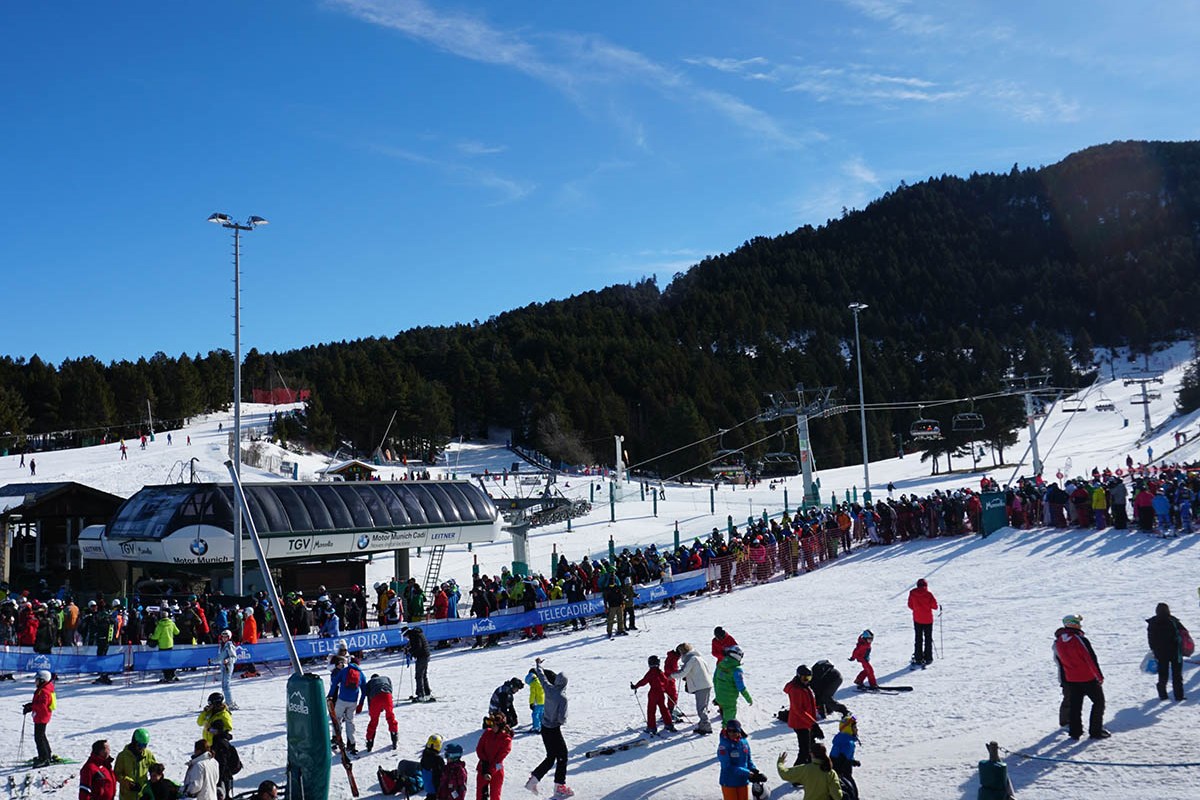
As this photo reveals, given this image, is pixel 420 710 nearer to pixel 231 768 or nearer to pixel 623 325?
pixel 231 768

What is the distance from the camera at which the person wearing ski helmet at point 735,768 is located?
825 centimetres

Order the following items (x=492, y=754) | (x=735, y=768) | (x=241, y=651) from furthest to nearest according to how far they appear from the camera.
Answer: (x=241, y=651) → (x=492, y=754) → (x=735, y=768)

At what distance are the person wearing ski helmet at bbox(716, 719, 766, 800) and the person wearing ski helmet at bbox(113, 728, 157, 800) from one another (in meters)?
5.46

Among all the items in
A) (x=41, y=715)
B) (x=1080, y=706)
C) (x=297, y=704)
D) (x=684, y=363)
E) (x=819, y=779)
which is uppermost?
(x=684, y=363)

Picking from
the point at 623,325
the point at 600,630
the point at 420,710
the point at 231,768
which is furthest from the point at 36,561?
the point at 623,325

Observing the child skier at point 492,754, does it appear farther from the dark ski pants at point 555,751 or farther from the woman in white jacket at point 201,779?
the woman in white jacket at point 201,779

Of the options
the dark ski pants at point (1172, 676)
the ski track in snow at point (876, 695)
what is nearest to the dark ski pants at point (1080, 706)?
the ski track in snow at point (876, 695)

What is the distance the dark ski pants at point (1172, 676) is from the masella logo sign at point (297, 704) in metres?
9.53

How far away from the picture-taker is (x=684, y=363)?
10519 centimetres

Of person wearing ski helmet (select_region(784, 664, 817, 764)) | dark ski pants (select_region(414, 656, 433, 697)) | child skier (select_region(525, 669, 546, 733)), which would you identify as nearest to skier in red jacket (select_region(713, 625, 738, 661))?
person wearing ski helmet (select_region(784, 664, 817, 764))

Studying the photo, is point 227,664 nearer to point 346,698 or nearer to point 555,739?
point 346,698

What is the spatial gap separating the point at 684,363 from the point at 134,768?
320 ft

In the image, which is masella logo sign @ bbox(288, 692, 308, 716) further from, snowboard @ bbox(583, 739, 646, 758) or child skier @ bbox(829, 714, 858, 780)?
child skier @ bbox(829, 714, 858, 780)

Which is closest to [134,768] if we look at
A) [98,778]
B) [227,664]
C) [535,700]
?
[98,778]
